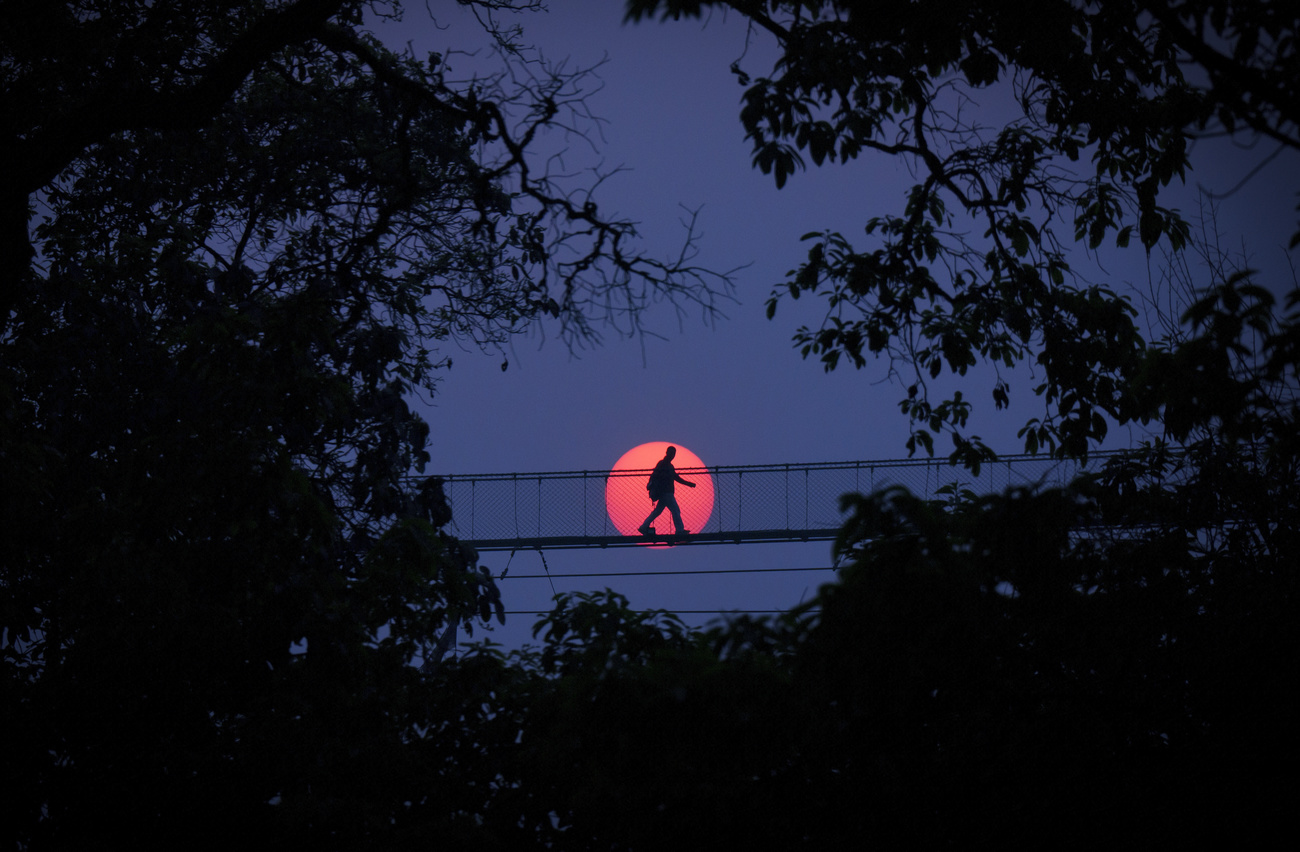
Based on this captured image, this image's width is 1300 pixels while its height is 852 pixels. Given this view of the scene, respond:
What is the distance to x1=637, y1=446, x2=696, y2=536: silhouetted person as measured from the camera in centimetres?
1344


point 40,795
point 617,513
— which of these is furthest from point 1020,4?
point 617,513

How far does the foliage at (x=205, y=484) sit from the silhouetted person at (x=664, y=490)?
5934 millimetres

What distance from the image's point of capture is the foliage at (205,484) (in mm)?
4090

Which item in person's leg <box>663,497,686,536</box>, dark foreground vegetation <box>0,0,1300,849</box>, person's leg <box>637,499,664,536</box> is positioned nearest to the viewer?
dark foreground vegetation <box>0,0,1300,849</box>

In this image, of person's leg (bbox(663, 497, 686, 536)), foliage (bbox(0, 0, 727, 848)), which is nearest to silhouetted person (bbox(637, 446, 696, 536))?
person's leg (bbox(663, 497, 686, 536))

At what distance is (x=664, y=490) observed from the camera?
533 inches

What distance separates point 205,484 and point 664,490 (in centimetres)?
924

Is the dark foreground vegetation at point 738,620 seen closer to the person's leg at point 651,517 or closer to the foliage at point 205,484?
the foliage at point 205,484

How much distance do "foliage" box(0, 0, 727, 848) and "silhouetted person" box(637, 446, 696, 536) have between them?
19.5ft

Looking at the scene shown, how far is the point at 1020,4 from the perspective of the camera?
4.75 meters

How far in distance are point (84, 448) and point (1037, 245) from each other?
6.37 metres

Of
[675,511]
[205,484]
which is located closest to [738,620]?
[205,484]

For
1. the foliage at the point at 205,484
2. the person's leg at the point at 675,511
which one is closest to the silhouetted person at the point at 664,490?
the person's leg at the point at 675,511

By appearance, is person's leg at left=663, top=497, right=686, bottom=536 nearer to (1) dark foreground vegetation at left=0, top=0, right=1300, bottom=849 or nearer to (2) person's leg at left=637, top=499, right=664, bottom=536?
(2) person's leg at left=637, top=499, right=664, bottom=536
